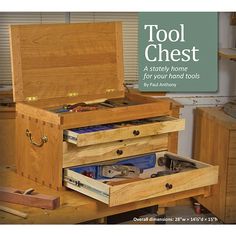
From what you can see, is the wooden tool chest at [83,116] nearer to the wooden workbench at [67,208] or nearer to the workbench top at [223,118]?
the wooden workbench at [67,208]

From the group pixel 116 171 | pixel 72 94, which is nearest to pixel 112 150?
pixel 116 171

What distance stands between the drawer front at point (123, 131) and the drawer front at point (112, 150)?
0.03m

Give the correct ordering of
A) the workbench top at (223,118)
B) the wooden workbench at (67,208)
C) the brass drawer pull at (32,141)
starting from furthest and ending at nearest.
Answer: the workbench top at (223,118), the brass drawer pull at (32,141), the wooden workbench at (67,208)

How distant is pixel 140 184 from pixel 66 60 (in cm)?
32

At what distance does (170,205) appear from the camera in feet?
4.99

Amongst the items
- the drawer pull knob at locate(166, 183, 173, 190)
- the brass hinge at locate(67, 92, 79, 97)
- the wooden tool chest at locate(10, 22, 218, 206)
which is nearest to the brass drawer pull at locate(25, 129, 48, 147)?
the wooden tool chest at locate(10, 22, 218, 206)

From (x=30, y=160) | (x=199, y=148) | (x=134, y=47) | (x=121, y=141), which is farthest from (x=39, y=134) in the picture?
(x=199, y=148)

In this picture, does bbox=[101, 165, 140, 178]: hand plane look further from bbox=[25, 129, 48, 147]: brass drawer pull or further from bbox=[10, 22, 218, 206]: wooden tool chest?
bbox=[25, 129, 48, 147]: brass drawer pull

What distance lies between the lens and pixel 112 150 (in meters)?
1.45

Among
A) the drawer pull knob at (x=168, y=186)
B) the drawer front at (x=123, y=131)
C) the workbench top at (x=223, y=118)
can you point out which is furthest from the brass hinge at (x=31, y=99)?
the workbench top at (x=223, y=118)

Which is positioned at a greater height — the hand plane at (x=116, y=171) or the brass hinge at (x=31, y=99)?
the brass hinge at (x=31, y=99)

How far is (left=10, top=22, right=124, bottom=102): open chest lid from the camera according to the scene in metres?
1.43

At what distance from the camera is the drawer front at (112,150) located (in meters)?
1.41
